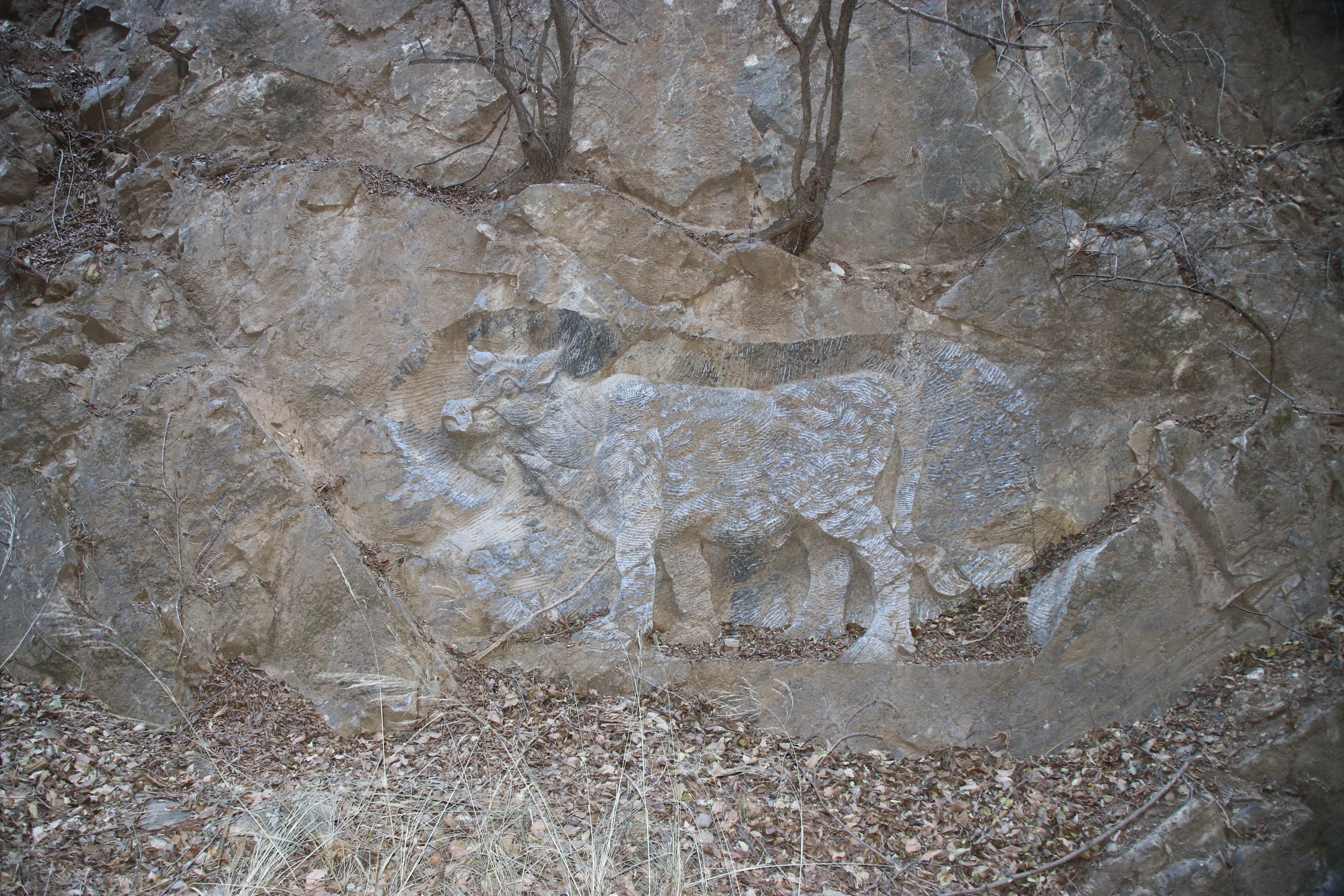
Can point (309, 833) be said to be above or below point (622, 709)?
below

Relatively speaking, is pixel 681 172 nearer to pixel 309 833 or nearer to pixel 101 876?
pixel 309 833

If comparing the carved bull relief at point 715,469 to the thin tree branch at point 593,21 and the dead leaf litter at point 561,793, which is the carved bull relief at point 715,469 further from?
the thin tree branch at point 593,21

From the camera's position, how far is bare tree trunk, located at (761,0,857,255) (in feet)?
17.0

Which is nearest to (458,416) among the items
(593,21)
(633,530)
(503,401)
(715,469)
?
(503,401)

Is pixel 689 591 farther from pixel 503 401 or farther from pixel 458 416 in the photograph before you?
pixel 458 416

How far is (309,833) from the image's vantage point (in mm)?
3592

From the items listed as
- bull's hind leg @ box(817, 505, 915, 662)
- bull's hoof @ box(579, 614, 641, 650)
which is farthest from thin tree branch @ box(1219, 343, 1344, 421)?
bull's hoof @ box(579, 614, 641, 650)

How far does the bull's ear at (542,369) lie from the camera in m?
4.90

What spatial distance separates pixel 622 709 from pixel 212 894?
1846mm

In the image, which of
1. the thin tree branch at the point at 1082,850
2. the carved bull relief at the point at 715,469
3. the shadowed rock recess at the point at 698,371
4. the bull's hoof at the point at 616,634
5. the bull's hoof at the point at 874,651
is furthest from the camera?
the carved bull relief at the point at 715,469

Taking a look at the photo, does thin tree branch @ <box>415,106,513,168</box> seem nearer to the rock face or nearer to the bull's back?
the rock face

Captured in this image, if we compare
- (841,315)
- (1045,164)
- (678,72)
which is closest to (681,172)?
(678,72)

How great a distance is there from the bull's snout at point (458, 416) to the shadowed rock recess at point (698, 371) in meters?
0.02

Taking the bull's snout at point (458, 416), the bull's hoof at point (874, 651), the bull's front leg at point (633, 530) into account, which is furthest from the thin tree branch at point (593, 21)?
the bull's hoof at point (874, 651)
